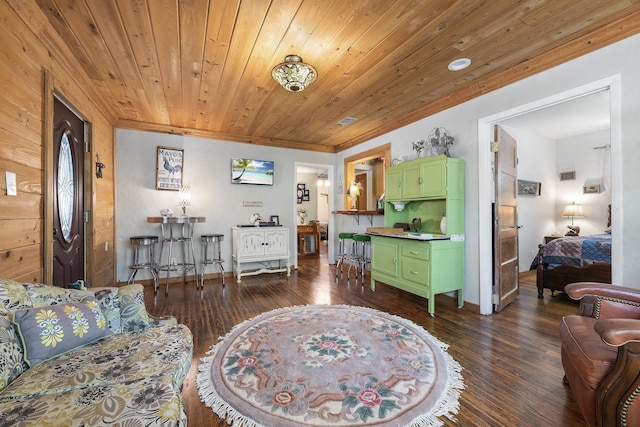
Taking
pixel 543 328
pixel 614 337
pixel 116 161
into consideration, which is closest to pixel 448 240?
pixel 543 328

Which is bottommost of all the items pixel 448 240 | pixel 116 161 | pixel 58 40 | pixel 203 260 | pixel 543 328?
pixel 543 328

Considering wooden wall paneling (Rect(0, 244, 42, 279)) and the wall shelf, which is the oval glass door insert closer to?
wooden wall paneling (Rect(0, 244, 42, 279))

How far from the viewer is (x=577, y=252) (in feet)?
11.7

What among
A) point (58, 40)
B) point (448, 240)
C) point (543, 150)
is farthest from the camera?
point (543, 150)

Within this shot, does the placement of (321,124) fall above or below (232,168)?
above

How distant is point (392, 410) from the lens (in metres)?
1.55

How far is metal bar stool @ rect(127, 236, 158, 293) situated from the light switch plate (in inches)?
91.7

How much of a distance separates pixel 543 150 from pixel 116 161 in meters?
A: 7.71

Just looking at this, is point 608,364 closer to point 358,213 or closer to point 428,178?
point 428,178

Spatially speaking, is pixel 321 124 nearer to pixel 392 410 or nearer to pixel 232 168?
pixel 232 168

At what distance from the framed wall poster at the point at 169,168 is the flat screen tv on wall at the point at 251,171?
0.86 metres

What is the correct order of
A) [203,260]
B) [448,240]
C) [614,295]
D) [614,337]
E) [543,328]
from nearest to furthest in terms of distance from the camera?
[614,337] < [614,295] < [543,328] < [448,240] < [203,260]

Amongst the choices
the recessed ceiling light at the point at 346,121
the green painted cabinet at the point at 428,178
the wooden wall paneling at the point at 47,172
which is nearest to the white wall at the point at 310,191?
the recessed ceiling light at the point at 346,121

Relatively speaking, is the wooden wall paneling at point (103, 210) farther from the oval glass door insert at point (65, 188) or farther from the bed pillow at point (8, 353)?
the bed pillow at point (8, 353)
